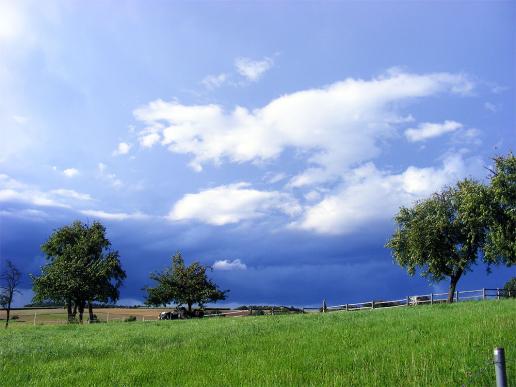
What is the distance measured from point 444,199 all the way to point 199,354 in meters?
46.4

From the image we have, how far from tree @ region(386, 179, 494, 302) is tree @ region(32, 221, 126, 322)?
128 ft

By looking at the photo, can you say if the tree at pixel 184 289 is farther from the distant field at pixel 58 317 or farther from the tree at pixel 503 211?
the tree at pixel 503 211

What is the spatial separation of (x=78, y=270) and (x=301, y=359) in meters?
56.9

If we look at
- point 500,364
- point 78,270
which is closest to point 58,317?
point 78,270

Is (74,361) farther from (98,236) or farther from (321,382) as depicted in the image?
(98,236)

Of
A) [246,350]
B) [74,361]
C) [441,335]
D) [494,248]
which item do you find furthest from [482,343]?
[494,248]

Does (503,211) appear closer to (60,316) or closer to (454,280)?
(454,280)

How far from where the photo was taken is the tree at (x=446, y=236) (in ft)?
170

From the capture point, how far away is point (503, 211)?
48.4 m

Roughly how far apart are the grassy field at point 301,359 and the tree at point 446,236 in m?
34.1

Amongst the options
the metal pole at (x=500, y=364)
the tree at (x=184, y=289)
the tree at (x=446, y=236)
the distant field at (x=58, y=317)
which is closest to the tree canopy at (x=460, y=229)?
the tree at (x=446, y=236)

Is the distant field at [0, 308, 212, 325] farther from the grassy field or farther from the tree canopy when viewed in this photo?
the grassy field

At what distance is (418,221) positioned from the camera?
182 feet

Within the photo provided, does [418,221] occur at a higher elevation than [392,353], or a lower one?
higher
